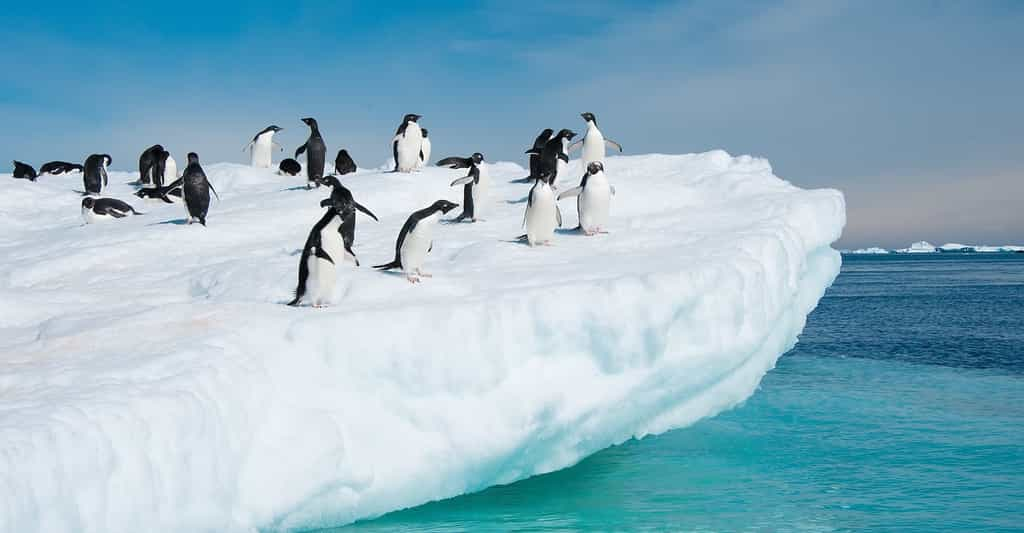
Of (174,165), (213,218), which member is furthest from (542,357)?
(174,165)

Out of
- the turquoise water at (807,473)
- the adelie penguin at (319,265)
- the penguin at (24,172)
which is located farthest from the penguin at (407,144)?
the penguin at (24,172)

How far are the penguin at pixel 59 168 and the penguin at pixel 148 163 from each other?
293 inches

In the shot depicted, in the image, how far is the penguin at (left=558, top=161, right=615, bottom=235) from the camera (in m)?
10.4

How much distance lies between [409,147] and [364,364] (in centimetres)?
1086

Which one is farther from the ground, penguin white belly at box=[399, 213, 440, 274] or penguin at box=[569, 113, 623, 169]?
penguin at box=[569, 113, 623, 169]

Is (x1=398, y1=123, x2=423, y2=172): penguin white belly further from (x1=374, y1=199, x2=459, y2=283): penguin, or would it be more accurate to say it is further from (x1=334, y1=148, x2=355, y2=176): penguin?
(x1=374, y1=199, x2=459, y2=283): penguin

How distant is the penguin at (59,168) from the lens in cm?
2762

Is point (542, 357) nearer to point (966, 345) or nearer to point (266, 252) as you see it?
point (266, 252)

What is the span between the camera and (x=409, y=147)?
1648 centimetres

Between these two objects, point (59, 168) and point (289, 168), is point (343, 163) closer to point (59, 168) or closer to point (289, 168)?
point (289, 168)

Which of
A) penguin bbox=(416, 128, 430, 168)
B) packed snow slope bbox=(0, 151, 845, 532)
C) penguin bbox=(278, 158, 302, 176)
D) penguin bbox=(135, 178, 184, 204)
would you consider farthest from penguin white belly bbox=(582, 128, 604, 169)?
penguin bbox=(278, 158, 302, 176)

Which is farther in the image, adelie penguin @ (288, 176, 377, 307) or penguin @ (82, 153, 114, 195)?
penguin @ (82, 153, 114, 195)

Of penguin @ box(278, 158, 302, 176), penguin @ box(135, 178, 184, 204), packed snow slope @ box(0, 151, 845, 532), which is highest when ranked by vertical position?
penguin @ box(278, 158, 302, 176)

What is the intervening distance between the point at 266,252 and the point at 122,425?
652cm
